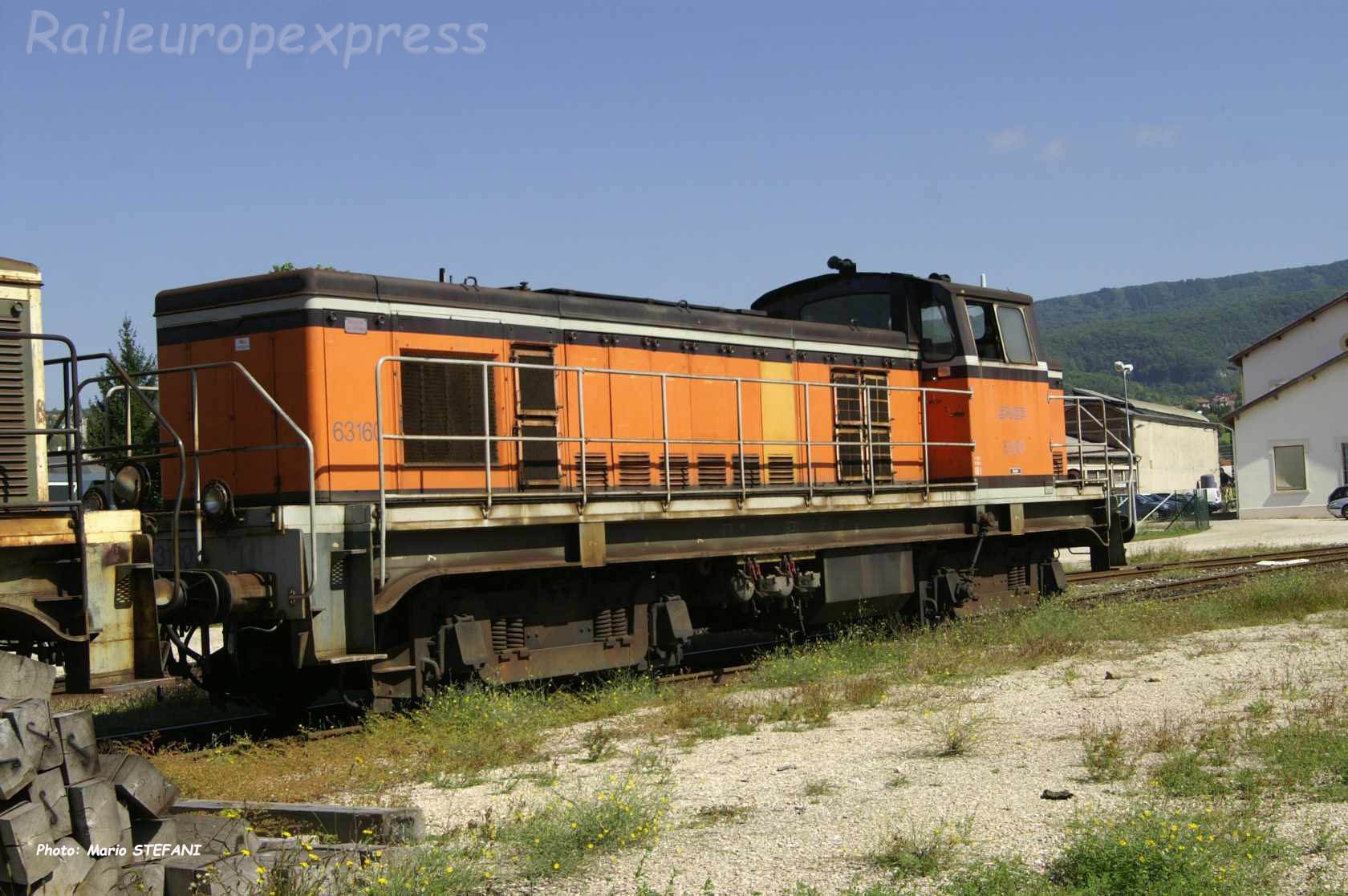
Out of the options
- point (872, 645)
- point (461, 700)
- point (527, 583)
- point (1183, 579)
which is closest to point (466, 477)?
point (527, 583)

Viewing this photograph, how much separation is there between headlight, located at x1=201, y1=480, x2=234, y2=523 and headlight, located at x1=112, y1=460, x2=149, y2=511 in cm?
52

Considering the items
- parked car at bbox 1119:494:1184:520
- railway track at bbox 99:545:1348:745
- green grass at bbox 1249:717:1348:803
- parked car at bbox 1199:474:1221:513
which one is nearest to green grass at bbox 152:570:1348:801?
green grass at bbox 1249:717:1348:803

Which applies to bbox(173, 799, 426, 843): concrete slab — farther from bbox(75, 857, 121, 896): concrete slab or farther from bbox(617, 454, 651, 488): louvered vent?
bbox(617, 454, 651, 488): louvered vent

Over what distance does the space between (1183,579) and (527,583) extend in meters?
12.6

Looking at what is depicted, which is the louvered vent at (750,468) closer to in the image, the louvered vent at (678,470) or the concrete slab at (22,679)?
the louvered vent at (678,470)

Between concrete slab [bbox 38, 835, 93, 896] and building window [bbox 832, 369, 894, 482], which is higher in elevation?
building window [bbox 832, 369, 894, 482]

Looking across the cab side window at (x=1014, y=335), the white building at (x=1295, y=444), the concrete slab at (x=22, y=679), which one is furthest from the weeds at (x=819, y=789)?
the white building at (x=1295, y=444)

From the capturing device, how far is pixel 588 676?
12.1 metres

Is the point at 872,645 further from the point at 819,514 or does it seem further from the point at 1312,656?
the point at 1312,656

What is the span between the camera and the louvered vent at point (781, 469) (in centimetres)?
1356

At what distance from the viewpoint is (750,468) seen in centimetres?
1334

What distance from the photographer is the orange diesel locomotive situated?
370 inches

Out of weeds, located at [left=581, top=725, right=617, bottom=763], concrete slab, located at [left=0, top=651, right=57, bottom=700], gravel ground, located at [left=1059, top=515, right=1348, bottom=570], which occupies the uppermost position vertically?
concrete slab, located at [left=0, top=651, right=57, bottom=700]

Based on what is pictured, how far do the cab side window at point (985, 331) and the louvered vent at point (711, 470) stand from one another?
3.86 m
